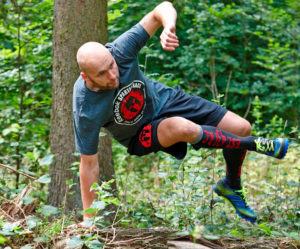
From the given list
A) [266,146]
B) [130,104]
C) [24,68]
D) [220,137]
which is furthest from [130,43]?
[24,68]

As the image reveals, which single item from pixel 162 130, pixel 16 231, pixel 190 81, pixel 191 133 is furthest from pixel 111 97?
pixel 190 81

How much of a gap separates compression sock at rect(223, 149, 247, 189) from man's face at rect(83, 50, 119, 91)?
132cm

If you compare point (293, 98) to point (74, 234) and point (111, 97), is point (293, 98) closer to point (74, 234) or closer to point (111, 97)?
→ point (111, 97)

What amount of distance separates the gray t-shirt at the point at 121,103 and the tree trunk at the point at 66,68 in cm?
72

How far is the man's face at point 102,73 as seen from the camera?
2.59 metres

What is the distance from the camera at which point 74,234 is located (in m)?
2.19

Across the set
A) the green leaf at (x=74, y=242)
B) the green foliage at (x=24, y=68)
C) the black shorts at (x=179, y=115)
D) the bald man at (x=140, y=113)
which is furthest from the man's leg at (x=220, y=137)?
the green foliage at (x=24, y=68)

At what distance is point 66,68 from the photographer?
3.56m

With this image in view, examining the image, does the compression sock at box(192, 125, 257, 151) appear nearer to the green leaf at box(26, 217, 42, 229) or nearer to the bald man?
the bald man

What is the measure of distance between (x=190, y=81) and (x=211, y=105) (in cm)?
639

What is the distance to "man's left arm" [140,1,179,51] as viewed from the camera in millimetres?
2424

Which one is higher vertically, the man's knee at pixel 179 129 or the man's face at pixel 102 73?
the man's face at pixel 102 73

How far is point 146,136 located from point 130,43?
82 centimetres

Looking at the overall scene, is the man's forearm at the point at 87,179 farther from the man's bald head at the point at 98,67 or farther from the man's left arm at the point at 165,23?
the man's left arm at the point at 165,23
